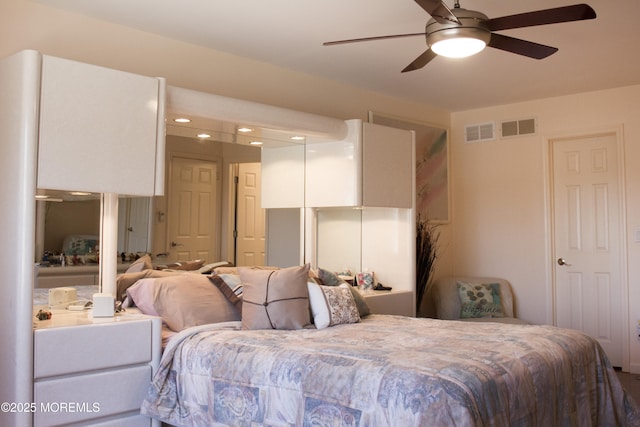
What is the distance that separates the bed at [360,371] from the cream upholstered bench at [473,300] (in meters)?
1.95

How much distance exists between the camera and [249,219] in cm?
424

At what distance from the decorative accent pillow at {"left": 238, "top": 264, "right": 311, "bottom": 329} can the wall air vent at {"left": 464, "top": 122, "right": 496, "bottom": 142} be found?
3367mm

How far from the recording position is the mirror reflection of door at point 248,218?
4145 mm

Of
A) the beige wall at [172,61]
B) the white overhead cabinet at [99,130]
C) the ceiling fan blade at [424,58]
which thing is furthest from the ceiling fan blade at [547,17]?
the beige wall at [172,61]

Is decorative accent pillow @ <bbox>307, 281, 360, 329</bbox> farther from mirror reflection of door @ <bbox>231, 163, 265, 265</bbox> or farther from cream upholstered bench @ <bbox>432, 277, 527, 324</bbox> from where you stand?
cream upholstered bench @ <bbox>432, 277, 527, 324</bbox>

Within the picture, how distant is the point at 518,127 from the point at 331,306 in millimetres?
3309

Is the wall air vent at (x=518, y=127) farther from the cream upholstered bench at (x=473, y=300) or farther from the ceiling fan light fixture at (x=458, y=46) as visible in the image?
the ceiling fan light fixture at (x=458, y=46)

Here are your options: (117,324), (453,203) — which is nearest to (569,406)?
(117,324)

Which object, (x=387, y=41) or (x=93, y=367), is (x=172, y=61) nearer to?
(x=387, y=41)

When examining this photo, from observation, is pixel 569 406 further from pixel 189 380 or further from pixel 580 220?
pixel 580 220

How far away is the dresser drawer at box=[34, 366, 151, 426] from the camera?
8.84ft

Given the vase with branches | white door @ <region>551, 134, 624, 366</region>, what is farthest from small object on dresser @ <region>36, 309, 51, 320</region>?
white door @ <region>551, 134, 624, 366</region>

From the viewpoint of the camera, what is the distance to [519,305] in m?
5.89

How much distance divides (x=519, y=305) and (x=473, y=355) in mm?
3541
